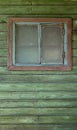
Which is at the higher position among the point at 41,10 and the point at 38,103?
the point at 41,10

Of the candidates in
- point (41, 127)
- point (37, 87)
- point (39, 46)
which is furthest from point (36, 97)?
point (39, 46)

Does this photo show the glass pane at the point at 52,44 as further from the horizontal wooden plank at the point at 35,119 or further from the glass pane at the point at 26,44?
the horizontal wooden plank at the point at 35,119

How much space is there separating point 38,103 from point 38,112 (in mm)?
150

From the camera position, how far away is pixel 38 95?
5.25 metres

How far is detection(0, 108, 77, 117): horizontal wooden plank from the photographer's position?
5270mm

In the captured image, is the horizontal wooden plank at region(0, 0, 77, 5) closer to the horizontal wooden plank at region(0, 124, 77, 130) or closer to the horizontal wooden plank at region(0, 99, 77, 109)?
the horizontal wooden plank at region(0, 99, 77, 109)

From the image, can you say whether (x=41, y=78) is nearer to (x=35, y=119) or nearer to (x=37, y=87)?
(x=37, y=87)

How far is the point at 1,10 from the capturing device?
5176 mm

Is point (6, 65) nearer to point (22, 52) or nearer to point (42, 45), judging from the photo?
Answer: point (22, 52)

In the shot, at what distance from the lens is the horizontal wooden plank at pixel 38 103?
5258 mm

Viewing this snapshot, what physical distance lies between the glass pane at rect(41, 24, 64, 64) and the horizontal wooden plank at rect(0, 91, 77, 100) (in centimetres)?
53

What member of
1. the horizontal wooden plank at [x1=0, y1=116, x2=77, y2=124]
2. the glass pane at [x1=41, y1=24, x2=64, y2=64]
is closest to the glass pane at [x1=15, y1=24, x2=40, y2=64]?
the glass pane at [x1=41, y1=24, x2=64, y2=64]

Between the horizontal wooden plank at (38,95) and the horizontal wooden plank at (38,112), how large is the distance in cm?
20

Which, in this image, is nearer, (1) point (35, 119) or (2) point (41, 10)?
(2) point (41, 10)
